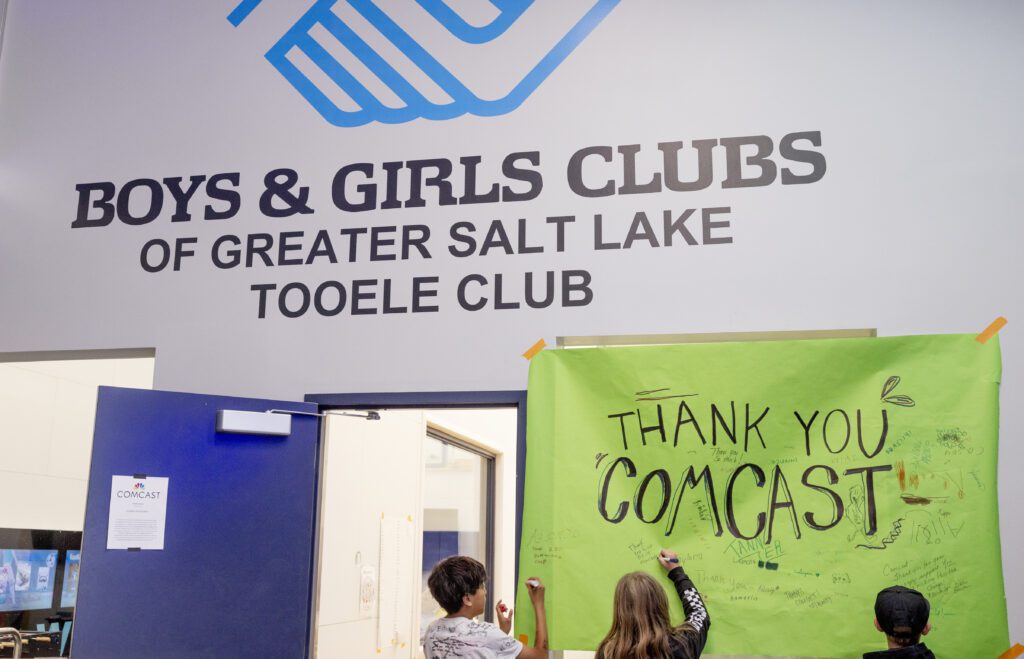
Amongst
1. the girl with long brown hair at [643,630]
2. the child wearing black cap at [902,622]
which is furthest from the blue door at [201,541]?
the child wearing black cap at [902,622]

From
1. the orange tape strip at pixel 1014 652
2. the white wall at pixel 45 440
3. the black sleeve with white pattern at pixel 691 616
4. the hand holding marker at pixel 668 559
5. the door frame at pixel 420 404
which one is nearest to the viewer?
the black sleeve with white pattern at pixel 691 616

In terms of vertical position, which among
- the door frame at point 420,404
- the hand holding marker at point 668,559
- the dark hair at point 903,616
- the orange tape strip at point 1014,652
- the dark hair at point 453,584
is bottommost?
the orange tape strip at point 1014,652

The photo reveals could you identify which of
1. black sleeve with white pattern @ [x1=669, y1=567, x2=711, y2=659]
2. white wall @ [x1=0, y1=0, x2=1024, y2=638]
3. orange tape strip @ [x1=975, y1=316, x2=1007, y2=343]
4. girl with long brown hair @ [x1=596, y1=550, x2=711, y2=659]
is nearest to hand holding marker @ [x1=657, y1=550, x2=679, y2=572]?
black sleeve with white pattern @ [x1=669, y1=567, x2=711, y2=659]

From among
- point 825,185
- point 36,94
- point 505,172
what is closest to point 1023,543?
point 825,185

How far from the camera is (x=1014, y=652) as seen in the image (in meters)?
3.19

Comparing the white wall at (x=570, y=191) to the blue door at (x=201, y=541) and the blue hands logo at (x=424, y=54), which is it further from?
the blue door at (x=201, y=541)

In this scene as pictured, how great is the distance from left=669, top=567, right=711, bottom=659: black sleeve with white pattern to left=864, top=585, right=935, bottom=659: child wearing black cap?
0.48 meters

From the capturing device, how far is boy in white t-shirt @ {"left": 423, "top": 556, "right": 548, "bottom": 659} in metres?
2.89

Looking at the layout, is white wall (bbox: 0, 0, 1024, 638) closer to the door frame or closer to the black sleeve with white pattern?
the door frame

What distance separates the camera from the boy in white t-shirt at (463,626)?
289 centimetres

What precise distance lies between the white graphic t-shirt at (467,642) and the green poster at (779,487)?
0.47m

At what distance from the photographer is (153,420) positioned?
11.9ft

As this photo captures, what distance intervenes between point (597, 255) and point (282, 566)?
166 centimetres

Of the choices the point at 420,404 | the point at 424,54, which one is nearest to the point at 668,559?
the point at 420,404
